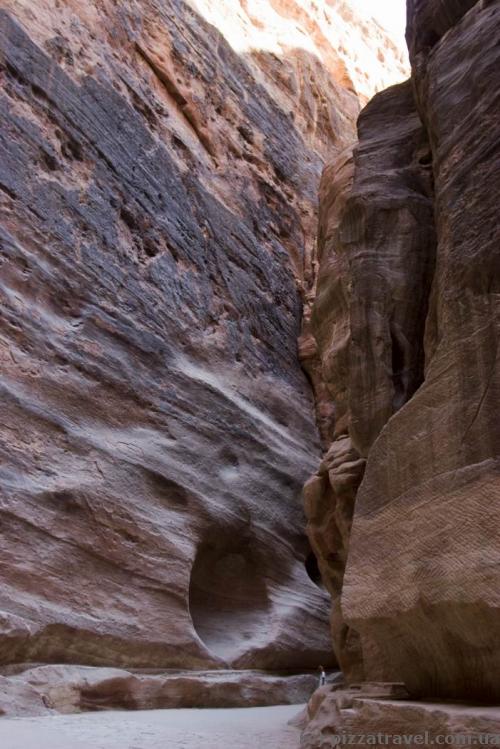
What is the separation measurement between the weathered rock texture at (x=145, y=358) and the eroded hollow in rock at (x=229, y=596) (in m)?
0.03

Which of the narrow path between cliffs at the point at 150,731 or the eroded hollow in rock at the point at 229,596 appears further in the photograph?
the eroded hollow in rock at the point at 229,596

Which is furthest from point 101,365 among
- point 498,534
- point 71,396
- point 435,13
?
point 498,534

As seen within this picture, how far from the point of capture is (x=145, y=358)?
11.2 m

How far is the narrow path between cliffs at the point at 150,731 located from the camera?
5320 mm

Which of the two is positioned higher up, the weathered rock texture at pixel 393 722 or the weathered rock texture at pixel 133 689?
the weathered rock texture at pixel 133 689

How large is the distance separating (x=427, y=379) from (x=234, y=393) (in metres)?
7.65

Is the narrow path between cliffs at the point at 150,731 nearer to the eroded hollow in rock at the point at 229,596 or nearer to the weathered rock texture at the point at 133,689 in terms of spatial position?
the weathered rock texture at the point at 133,689

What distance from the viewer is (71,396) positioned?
984 cm

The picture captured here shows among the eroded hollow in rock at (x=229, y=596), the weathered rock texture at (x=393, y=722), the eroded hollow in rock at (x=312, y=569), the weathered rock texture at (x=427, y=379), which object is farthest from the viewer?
the eroded hollow in rock at (x=312, y=569)

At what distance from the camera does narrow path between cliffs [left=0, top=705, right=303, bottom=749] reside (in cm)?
532

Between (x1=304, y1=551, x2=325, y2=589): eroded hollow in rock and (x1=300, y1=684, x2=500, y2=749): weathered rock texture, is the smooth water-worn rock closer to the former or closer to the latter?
(x1=300, y1=684, x2=500, y2=749): weathered rock texture

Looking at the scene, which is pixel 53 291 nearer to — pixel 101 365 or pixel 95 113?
pixel 101 365

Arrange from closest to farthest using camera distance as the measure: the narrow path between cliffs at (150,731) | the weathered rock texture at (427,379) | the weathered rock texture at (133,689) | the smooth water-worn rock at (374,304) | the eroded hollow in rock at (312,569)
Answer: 1. the weathered rock texture at (427,379)
2. the narrow path between cliffs at (150,731)
3. the smooth water-worn rock at (374,304)
4. the weathered rock texture at (133,689)
5. the eroded hollow in rock at (312,569)

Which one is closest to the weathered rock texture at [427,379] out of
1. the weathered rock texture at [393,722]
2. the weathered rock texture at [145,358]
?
the weathered rock texture at [393,722]
